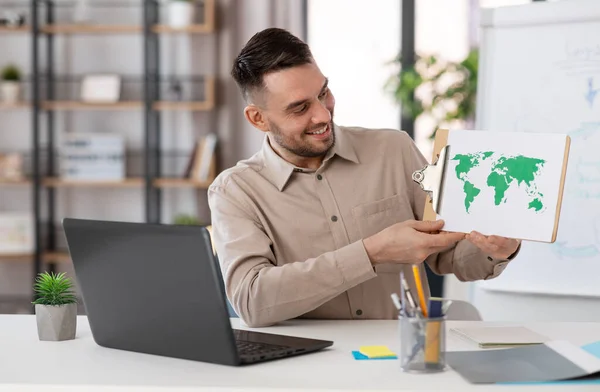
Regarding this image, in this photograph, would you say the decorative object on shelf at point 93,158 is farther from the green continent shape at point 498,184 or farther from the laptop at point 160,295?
the green continent shape at point 498,184

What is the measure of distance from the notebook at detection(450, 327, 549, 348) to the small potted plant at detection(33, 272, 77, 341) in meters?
0.73

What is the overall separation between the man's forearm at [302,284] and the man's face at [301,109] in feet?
1.20

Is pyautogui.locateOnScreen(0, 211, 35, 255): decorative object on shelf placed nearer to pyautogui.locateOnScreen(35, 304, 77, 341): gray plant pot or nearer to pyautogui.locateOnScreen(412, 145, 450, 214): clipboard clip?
pyautogui.locateOnScreen(35, 304, 77, 341): gray plant pot

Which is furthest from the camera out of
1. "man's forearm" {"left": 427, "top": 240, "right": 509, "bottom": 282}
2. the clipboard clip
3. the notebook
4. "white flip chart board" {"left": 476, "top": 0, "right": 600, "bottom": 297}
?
"white flip chart board" {"left": 476, "top": 0, "right": 600, "bottom": 297}

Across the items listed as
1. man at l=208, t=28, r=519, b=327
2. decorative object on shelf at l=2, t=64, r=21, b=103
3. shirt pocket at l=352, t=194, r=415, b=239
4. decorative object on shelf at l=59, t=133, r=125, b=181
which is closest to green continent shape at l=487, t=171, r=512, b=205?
man at l=208, t=28, r=519, b=327

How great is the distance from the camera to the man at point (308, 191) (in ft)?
6.61

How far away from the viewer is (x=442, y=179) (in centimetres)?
176


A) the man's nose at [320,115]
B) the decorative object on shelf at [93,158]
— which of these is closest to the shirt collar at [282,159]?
the man's nose at [320,115]

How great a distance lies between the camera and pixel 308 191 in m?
2.11

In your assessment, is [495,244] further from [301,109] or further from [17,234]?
[17,234]

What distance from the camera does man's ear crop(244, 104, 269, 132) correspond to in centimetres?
215

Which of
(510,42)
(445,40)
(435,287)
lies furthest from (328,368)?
(445,40)

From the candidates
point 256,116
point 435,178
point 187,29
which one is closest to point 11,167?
point 187,29

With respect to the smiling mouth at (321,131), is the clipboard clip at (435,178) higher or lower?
lower
